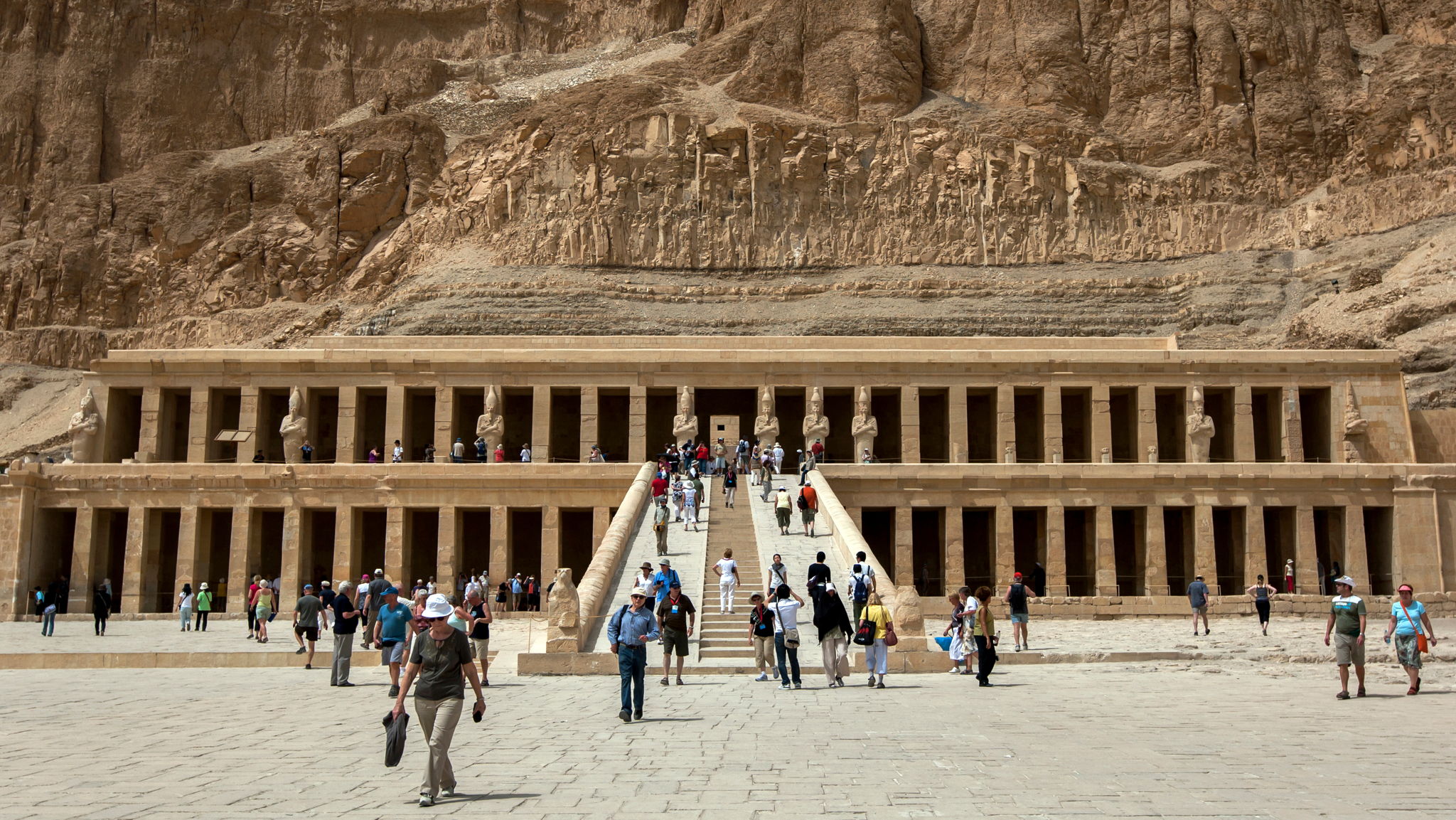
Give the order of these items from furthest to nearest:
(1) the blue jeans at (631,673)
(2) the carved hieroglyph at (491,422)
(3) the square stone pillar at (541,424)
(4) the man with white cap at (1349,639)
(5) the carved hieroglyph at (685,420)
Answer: (3) the square stone pillar at (541,424) → (2) the carved hieroglyph at (491,422) → (5) the carved hieroglyph at (685,420) → (4) the man with white cap at (1349,639) → (1) the blue jeans at (631,673)

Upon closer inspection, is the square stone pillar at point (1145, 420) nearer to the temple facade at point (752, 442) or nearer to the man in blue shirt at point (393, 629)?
the temple facade at point (752, 442)

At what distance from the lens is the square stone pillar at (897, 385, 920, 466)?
134ft

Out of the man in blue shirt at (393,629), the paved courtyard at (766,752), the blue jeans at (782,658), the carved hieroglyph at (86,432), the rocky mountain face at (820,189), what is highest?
the rocky mountain face at (820,189)

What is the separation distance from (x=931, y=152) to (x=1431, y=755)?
2646 inches

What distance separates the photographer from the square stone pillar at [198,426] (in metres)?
40.7

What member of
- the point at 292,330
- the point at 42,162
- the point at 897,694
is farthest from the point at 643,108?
the point at 897,694

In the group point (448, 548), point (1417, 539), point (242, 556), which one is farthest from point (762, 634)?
point (1417, 539)

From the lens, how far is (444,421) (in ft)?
134

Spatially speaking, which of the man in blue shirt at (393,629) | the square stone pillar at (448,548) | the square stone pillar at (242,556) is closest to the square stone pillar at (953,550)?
the square stone pillar at (448,548)

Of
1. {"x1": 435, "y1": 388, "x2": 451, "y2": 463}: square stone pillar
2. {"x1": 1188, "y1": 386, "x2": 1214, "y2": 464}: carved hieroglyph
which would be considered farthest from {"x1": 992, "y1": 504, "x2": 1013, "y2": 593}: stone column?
{"x1": 435, "y1": 388, "x2": 451, "y2": 463}: square stone pillar

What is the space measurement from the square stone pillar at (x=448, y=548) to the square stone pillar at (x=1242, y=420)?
23.7 metres

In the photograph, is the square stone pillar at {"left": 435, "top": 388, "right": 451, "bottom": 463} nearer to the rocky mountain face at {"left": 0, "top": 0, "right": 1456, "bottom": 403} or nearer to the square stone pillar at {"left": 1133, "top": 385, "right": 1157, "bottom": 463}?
the rocky mountain face at {"left": 0, "top": 0, "right": 1456, "bottom": 403}

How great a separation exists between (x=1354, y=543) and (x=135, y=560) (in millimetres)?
33056

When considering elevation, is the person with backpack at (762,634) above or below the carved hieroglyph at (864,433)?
below
